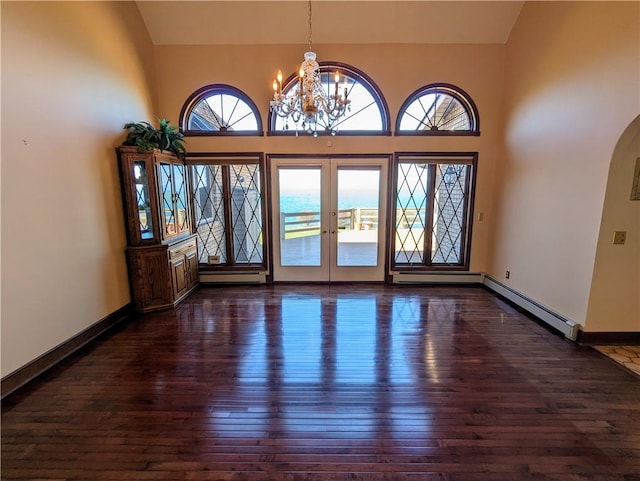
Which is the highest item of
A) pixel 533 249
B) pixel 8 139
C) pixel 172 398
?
pixel 8 139

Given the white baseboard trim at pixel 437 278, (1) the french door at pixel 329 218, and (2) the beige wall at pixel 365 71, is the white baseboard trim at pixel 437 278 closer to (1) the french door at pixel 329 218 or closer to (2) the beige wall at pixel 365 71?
(1) the french door at pixel 329 218

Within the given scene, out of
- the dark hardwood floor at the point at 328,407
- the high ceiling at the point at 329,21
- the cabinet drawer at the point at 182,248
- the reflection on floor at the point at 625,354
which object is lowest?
the dark hardwood floor at the point at 328,407

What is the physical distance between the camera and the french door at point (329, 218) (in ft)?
15.1

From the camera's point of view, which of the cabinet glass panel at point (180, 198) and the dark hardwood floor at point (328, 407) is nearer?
the dark hardwood floor at point (328, 407)

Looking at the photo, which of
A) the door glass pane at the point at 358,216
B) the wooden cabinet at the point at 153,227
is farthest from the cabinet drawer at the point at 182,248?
the door glass pane at the point at 358,216

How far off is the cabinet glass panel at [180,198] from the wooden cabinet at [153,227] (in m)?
0.01

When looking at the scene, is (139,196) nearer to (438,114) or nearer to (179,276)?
(179,276)

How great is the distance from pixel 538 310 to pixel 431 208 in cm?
200

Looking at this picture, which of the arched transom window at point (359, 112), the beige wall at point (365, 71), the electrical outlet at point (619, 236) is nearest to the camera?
the electrical outlet at point (619, 236)

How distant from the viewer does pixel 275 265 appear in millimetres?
4871

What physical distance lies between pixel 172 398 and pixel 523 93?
519 centimetres

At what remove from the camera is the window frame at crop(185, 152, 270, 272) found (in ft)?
14.9

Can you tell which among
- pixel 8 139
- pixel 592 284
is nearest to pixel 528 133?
pixel 592 284

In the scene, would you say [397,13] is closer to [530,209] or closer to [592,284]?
[530,209]
